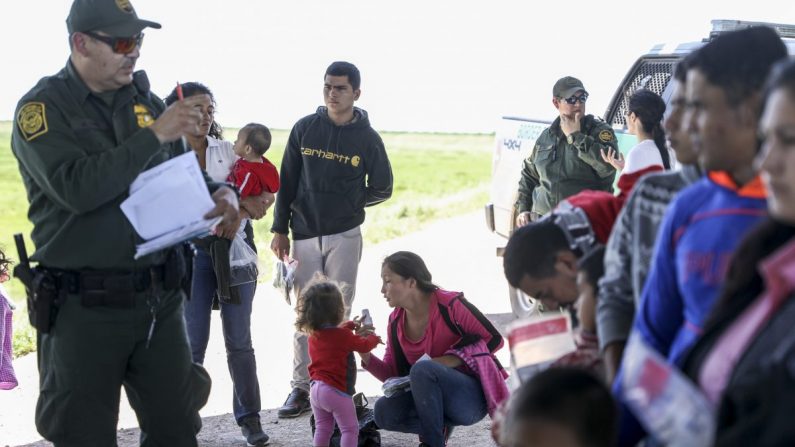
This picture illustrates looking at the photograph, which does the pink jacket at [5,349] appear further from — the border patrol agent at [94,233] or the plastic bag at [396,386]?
the plastic bag at [396,386]

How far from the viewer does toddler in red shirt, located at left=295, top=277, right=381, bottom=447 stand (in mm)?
5488

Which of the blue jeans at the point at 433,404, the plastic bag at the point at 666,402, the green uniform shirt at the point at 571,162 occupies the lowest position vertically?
the blue jeans at the point at 433,404

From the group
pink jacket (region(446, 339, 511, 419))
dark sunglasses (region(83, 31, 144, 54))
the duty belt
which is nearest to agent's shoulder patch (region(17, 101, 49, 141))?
dark sunglasses (region(83, 31, 144, 54))

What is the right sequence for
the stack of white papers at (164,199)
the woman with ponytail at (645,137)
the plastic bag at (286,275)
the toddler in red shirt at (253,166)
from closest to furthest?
the stack of white papers at (164,199) < the woman with ponytail at (645,137) < the toddler in red shirt at (253,166) < the plastic bag at (286,275)

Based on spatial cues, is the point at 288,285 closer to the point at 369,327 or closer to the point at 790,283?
the point at 369,327

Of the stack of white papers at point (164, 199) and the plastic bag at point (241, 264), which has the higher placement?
the stack of white papers at point (164, 199)

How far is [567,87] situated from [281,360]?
121 inches

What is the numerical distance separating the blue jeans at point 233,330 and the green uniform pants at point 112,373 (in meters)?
1.56

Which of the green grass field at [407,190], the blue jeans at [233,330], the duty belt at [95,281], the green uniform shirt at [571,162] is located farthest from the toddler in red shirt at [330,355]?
the green uniform shirt at [571,162]

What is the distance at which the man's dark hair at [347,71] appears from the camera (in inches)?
277

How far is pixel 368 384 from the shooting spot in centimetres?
745

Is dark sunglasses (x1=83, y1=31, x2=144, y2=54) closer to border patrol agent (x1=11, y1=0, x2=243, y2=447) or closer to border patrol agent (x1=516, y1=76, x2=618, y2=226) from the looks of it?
border patrol agent (x1=11, y1=0, x2=243, y2=447)

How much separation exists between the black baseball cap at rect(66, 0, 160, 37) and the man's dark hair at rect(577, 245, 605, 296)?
2087mm

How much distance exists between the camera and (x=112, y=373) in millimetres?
4262
